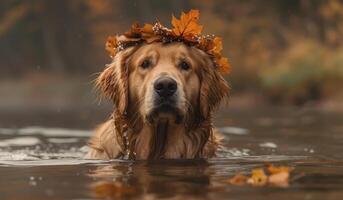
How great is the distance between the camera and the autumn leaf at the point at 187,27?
8.52 meters

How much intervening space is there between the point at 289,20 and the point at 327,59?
11.2 meters

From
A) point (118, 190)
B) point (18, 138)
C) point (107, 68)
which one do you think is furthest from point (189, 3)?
point (118, 190)

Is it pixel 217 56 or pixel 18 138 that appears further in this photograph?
pixel 18 138

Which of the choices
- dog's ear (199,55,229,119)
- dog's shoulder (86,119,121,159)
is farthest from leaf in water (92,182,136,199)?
dog's ear (199,55,229,119)

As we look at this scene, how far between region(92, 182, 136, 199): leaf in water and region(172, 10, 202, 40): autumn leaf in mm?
2641

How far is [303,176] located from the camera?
668 cm

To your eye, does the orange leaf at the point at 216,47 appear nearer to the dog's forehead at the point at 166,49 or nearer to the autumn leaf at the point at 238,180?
the dog's forehead at the point at 166,49

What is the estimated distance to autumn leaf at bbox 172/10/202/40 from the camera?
852 cm

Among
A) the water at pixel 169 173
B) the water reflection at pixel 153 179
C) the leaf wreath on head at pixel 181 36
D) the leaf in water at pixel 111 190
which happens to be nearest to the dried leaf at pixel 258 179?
the water at pixel 169 173

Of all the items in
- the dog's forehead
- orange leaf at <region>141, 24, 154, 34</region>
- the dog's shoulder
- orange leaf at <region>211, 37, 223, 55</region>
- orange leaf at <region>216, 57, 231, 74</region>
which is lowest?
the dog's shoulder

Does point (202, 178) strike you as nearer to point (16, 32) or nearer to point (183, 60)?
point (183, 60)

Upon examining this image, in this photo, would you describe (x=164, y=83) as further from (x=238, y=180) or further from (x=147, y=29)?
(x=238, y=180)

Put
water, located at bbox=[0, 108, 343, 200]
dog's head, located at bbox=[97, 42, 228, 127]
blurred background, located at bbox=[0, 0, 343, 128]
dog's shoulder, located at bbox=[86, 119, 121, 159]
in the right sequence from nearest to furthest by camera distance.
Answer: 1. water, located at bbox=[0, 108, 343, 200]
2. dog's head, located at bbox=[97, 42, 228, 127]
3. dog's shoulder, located at bbox=[86, 119, 121, 159]
4. blurred background, located at bbox=[0, 0, 343, 128]

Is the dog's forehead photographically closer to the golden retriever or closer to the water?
the golden retriever
